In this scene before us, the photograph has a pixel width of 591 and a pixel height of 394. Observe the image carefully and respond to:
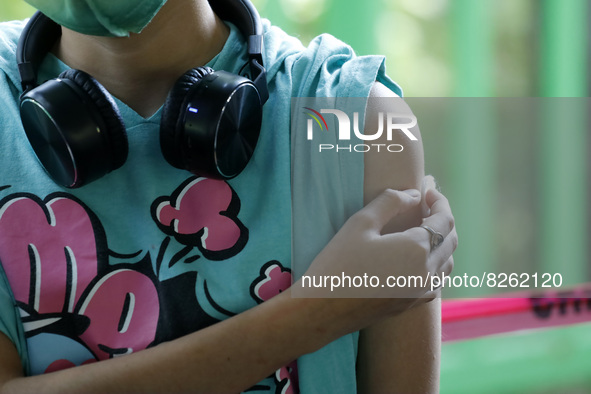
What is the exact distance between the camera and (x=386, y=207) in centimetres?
74

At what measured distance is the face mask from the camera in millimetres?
686

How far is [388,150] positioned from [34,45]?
50 centimetres

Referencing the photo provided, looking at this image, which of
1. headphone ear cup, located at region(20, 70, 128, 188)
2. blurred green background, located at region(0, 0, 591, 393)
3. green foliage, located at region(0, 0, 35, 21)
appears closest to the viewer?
headphone ear cup, located at region(20, 70, 128, 188)

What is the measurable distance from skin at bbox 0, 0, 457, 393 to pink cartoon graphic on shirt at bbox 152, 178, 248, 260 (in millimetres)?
105

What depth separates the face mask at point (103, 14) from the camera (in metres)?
0.69

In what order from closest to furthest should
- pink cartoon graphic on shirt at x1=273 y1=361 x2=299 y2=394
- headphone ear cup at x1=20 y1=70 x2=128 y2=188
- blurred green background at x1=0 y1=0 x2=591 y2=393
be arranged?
headphone ear cup at x1=20 y1=70 x2=128 y2=188 → pink cartoon graphic on shirt at x1=273 y1=361 x2=299 y2=394 → blurred green background at x1=0 y1=0 x2=591 y2=393

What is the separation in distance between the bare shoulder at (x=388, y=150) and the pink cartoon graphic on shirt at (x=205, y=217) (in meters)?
0.18

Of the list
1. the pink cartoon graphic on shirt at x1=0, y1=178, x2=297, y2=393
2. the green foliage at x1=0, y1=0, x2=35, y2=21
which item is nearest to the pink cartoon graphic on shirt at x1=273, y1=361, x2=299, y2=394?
the pink cartoon graphic on shirt at x1=0, y1=178, x2=297, y2=393

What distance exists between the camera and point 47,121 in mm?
690

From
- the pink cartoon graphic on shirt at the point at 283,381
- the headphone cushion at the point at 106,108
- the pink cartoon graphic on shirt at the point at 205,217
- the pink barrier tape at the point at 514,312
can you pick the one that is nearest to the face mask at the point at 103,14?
the headphone cushion at the point at 106,108

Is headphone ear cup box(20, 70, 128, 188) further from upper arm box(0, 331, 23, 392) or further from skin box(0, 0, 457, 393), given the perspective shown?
upper arm box(0, 331, 23, 392)

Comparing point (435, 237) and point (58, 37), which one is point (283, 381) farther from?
point (58, 37)

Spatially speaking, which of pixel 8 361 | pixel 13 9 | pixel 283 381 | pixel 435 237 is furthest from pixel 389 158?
pixel 13 9

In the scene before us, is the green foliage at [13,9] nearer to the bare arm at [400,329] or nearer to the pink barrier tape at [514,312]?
the bare arm at [400,329]
